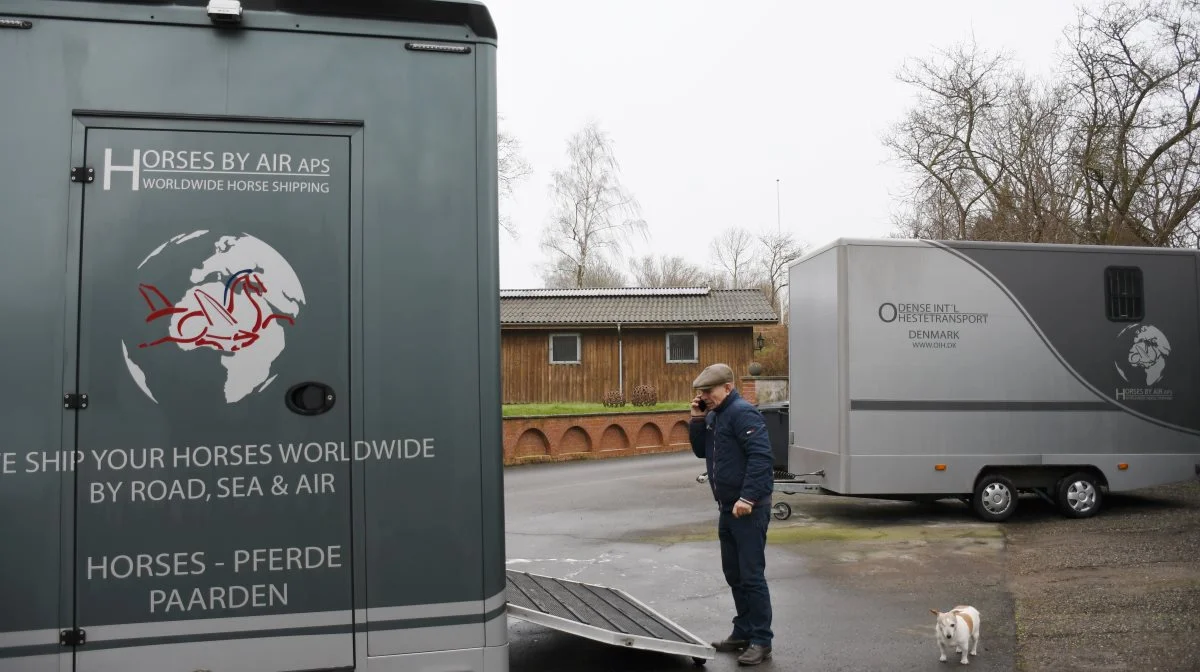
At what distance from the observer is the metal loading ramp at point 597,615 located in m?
4.93

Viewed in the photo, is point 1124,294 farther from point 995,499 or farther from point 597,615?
point 597,615

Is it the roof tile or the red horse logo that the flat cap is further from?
the roof tile

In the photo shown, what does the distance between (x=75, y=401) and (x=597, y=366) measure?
29.3m

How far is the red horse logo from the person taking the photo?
3248 millimetres

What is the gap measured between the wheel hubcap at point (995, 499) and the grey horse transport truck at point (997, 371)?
14 millimetres

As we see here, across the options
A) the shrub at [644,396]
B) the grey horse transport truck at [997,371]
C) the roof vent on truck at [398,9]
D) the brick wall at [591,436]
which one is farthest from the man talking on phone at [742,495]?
the shrub at [644,396]

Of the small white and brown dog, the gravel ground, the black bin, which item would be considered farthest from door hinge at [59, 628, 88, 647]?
the black bin

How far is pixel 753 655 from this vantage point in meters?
5.83

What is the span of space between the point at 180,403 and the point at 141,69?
48.5 inches

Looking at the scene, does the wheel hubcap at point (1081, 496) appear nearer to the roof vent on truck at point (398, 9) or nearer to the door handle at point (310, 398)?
the roof vent on truck at point (398, 9)

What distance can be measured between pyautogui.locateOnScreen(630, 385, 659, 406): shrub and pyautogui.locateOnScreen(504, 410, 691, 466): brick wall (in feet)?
14.9

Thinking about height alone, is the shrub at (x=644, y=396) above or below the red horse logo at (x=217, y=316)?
below

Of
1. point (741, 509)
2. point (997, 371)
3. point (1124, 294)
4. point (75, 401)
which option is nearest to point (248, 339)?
point (75, 401)

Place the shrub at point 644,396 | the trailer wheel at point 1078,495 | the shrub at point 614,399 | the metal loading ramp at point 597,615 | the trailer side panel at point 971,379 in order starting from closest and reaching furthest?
1. the metal loading ramp at point 597,615
2. the trailer side panel at point 971,379
3. the trailer wheel at point 1078,495
4. the shrub at point 644,396
5. the shrub at point 614,399
